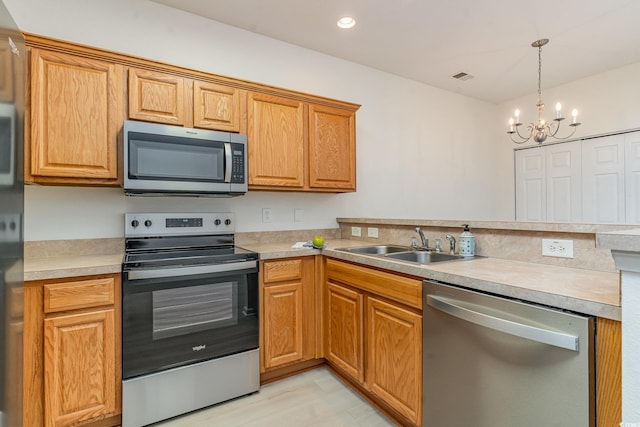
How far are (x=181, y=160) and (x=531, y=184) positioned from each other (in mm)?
4588

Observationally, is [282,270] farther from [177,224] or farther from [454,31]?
[454,31]

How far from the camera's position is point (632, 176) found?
3553 millimetres

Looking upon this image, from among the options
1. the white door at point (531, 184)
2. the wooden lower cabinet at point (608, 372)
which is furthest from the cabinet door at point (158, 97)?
the white door at point (531, 184)

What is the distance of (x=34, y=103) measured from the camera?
5.72ft

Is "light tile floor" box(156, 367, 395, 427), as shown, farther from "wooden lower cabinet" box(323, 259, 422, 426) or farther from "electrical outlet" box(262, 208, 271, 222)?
"electrical outlet" box(262, 208, 271, 222)

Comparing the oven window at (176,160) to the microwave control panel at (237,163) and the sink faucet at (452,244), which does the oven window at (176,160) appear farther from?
the sink faucet at (452,244)

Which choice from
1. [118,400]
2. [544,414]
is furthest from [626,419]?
[118,400]

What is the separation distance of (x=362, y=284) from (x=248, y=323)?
806 mm

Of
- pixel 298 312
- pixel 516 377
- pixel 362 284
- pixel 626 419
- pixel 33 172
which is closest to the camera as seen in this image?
pixel 626 419

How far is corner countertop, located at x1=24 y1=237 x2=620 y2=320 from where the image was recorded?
1043 mm

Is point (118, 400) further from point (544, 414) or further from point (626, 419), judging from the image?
point (626, 419)

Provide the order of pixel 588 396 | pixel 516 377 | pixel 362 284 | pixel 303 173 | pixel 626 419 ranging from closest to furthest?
pixel 626 419, pixel 588 396, pixel 516 377, pixel 362 284, pixel 303 173

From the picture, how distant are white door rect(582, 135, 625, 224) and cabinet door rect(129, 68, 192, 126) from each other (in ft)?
15.0

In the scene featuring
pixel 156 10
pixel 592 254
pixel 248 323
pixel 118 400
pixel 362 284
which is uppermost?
pixel 156 10
